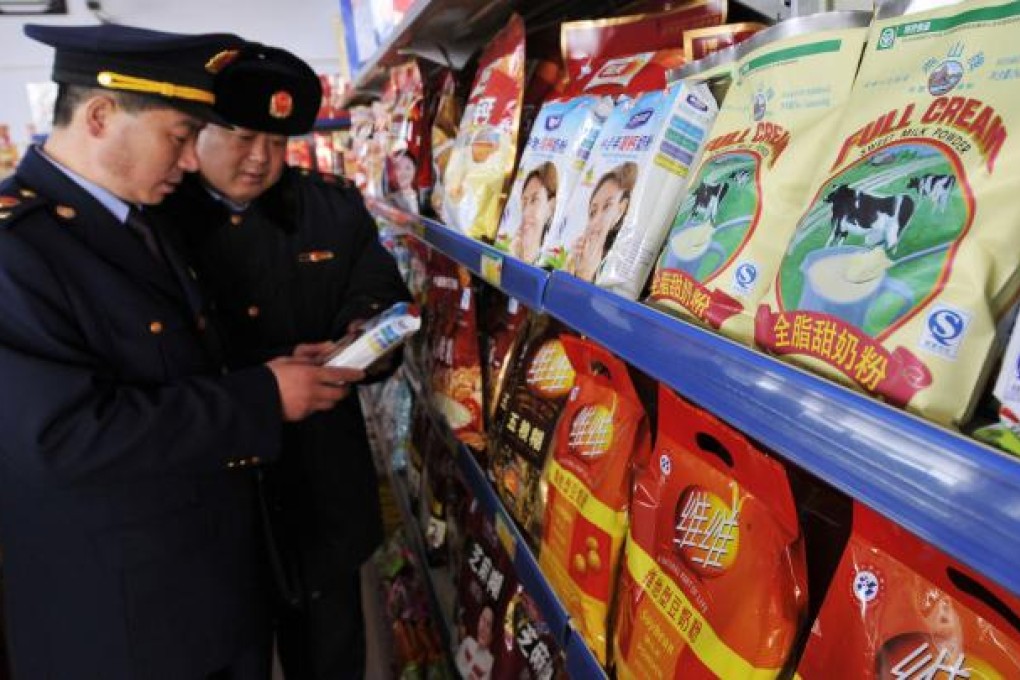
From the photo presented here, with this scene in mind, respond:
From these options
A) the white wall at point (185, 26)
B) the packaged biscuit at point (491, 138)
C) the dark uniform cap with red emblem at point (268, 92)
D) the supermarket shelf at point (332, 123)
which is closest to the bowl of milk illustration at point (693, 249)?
the packaged biscuit at point (491, 138)

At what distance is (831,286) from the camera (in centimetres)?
54

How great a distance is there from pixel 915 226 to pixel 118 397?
3.93 ft

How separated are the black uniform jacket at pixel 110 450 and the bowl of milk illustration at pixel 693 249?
0.90m

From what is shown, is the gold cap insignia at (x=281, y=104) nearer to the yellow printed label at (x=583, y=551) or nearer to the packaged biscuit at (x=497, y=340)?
the packaged biscuit at (x=497, y=340)

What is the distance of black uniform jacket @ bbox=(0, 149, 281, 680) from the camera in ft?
3.57

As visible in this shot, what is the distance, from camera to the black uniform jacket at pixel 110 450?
1.09m

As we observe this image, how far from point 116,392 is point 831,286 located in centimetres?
114

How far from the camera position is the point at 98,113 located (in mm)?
1165

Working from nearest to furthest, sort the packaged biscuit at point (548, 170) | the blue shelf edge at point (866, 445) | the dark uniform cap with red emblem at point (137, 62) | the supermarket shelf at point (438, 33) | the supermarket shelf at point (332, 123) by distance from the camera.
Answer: the blue shelf edge at point (866, 445)
the packaged biscuit at point (548, 170)
the dark uniform cap with red emblem at point (137, 62)
the supermarket shelf at point (438, 33)
the supermarket shelf at point (332, 123)

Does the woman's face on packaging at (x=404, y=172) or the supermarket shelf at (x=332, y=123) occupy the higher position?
the woman's face on packaging at (x=404, y=172)

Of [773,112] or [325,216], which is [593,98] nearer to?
[773,112]

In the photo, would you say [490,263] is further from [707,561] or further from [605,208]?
[707,561]

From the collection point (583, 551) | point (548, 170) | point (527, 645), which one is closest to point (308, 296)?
point (548, 170)

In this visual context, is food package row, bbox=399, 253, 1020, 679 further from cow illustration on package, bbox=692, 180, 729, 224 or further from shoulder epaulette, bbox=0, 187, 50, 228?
shoulder epaulette, bbox=0, 187, 50, 228
